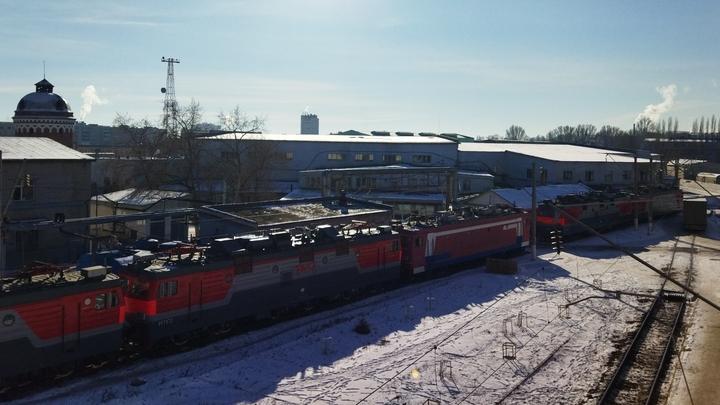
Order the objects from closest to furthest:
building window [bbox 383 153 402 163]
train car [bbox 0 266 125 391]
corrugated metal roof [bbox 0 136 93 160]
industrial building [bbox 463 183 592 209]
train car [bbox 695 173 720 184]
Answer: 1. train car [bbox 0 266 125 391]
2. corrugated metal roof [bbox 0 136 93 160]
3. industrial building [bbox 463 183 592 209]
4. building window [bbox 383 153 402 163]
5. train car [bbox 695 173 720 184]

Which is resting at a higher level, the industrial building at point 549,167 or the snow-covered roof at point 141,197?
the industrial building at point 549,167

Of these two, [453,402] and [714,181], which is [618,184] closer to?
[714,181]

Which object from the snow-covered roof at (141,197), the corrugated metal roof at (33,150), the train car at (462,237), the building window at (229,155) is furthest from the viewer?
the building window at (229,155)

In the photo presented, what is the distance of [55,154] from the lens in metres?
46.1

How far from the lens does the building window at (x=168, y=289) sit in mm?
24531

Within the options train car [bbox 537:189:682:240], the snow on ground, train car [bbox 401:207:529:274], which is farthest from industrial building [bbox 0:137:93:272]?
train car [bbox 537:189:682:240]

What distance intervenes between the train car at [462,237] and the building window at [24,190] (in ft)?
88.9

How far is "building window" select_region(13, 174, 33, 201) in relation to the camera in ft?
140

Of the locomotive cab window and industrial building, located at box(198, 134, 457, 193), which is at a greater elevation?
industrial building, located at box(198, 134, 457, 193)

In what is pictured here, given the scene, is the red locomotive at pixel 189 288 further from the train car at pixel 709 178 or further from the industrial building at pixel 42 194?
the train car at pixel 709 178

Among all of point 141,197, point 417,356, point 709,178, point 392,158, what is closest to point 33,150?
point 141,197

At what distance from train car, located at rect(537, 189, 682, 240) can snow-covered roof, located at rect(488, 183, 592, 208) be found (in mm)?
3391

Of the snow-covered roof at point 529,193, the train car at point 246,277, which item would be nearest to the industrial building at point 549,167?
the snow-covered roof at point 529,193

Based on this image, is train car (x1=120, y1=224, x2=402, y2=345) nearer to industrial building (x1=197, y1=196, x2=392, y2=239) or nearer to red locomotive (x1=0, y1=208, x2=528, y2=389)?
red locomotive (x1=0, y1=208, x2=528, y2=389)
